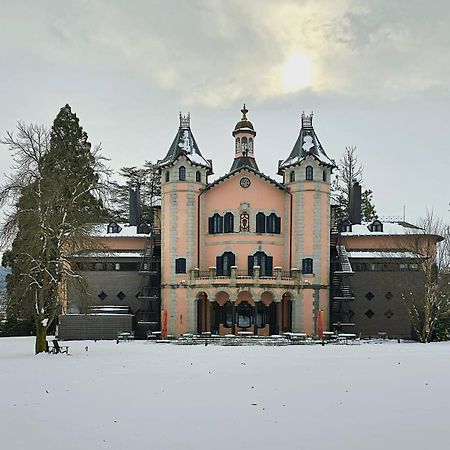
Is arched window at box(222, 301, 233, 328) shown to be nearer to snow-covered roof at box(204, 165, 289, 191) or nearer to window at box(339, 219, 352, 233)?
snow-covered roof at box(204, 165, 289, 191)

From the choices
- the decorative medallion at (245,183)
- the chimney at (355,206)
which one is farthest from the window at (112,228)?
the chimney at (355,206)

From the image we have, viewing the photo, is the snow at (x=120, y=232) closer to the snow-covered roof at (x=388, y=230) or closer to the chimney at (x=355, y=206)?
the snow-covered roof at (x=388, y=230)

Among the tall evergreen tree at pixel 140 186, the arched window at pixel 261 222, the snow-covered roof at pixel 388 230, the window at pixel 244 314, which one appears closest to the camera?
the window at pixel 244 314

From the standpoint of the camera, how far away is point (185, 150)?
162 ft

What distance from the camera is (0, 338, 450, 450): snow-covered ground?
1261 centimetres

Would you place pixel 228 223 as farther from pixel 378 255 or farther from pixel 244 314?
pixel 378 255

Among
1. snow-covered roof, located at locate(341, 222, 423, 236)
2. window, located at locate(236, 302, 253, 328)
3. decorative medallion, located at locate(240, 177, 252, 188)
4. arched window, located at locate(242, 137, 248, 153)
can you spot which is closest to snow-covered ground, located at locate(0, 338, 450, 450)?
window, located at locate(236, 302, 253, 328)

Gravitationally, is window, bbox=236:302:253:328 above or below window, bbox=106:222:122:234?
below

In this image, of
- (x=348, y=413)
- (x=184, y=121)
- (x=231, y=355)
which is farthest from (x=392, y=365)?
(x=184, y=121)

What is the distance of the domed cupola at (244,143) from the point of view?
5556 centimetres

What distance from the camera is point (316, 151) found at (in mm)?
49188

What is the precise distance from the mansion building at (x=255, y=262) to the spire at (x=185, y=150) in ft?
0.34

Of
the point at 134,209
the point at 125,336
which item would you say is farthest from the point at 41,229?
the point at 134,209

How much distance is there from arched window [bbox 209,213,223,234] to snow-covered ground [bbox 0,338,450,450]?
902 inches
